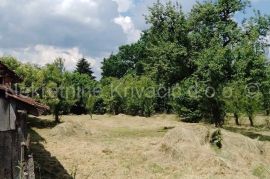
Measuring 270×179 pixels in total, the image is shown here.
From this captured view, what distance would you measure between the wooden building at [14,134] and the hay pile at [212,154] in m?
8.13

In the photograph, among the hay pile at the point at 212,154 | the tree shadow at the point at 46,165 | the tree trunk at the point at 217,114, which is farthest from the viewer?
the tree trunk at the point at 217,114

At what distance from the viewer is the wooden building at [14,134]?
12.2 meters

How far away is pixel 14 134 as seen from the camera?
1309 cm

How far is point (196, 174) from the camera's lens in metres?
18.4

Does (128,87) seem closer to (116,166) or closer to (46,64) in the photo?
(46,64)

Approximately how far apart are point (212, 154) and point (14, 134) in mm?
10686

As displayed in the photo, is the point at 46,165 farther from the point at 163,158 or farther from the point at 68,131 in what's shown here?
the point at 68,131

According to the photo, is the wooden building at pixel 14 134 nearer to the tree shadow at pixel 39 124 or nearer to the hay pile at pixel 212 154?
the hay pile at pixel 212 154

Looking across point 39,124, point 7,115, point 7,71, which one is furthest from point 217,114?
point 7,115

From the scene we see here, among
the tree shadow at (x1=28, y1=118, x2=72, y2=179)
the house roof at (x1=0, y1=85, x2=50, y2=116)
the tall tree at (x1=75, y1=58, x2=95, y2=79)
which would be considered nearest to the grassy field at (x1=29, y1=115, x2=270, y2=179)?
the tree shadow at (x1=28, y1=118, x2=72, y2=179)

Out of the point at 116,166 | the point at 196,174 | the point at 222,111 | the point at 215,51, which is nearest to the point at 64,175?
the point at 116,166

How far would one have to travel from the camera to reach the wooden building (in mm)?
12172

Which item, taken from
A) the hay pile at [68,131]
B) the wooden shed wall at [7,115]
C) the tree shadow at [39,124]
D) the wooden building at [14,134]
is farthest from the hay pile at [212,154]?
the tree shadow at [39,124]

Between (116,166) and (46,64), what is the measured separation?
24.9 m
